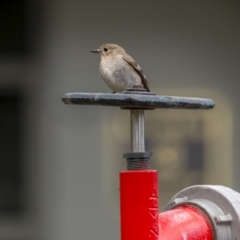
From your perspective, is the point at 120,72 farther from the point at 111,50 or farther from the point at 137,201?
the point at 137,201

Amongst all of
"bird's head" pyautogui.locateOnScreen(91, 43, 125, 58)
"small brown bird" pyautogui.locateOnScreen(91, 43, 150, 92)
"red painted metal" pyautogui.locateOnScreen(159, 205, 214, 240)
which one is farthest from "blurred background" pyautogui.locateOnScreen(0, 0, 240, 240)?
"red painted metal" pyautogui.locateOnScreen(159, 205, 214, 240)

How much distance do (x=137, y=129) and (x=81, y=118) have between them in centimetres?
274

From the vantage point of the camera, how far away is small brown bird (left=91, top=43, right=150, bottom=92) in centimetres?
178

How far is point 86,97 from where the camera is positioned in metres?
0.97

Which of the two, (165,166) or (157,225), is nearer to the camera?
(157,225)

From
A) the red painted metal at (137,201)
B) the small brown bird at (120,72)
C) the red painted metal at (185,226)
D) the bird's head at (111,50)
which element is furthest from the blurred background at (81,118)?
the red painted metal at (137,201)

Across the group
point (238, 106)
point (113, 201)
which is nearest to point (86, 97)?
point (113, 201)

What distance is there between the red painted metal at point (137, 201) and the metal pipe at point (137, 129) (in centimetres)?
4

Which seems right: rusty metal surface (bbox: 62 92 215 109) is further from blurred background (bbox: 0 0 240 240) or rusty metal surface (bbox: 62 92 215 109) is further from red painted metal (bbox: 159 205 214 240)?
blurred background (bbox: 0 0 240 240)

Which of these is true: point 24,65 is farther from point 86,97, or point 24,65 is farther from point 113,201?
point 86,97

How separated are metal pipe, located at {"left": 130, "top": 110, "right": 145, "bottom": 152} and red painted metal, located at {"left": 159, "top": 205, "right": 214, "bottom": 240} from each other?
18 cm

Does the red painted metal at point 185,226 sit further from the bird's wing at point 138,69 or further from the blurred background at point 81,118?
the blurred background at point 81,118

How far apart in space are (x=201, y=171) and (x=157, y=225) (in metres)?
2.82

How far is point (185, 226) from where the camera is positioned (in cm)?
117
